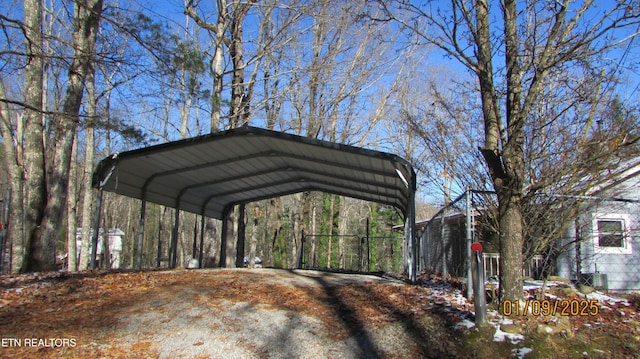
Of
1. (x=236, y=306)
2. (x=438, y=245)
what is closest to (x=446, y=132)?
(x=438, y=245)

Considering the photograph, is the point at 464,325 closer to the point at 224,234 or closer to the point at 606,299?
the point at 606,299

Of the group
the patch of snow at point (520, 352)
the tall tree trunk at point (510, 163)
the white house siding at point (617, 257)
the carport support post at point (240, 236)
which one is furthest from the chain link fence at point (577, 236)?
the carport support post at point (240, 236)

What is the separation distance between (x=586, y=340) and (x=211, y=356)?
4029 millimetres

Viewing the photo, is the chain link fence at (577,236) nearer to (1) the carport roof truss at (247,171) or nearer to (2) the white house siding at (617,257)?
(2) the white house siding at (617,257)

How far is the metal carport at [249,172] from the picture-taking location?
9320 mm

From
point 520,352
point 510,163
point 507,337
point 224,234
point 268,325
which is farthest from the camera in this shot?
point 224,234

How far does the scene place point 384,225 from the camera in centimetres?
4516

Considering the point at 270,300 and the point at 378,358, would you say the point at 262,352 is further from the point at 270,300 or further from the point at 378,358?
the point at 270,300

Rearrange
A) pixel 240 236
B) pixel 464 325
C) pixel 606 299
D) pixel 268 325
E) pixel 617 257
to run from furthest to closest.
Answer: pixel 240 236
pixel 617 257
pixel 606 299
pixel 268 325
pixel 464 325

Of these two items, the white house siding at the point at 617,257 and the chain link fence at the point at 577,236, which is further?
the white house siding at the point at 617,257
